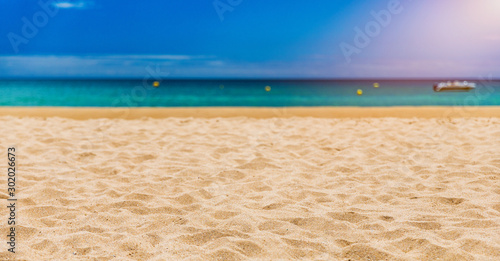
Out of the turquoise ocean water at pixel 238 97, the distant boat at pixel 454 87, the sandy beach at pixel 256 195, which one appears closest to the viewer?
the sandy beach at pixel 256 195

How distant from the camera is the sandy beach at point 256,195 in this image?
2.22 meters

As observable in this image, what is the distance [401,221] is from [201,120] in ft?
17.5

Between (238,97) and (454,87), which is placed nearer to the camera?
(238,97)

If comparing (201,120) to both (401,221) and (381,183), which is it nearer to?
(381,183)

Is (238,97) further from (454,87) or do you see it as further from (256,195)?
(256,195)

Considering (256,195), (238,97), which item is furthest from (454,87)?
(256,195)

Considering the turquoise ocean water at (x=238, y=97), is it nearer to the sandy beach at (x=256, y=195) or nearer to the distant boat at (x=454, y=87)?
the distant boat at (x=454, y=87)

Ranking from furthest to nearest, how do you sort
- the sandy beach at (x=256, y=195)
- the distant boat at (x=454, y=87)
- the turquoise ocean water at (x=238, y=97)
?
the distant boat at (x=454, y=87) → the turquoise ocean water at (x=238, y=97) → the sandy beach at (x=256, y=195)

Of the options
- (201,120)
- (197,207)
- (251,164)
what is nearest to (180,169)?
(251,164)

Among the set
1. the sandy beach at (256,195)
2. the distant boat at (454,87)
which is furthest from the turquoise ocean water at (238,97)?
the sandy beach at (256,195)

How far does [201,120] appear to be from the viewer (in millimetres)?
7445

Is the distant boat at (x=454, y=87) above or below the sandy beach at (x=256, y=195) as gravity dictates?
above

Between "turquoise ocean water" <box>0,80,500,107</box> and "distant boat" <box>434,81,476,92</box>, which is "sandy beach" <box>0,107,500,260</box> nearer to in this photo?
"turquoise ocean water" <box>0,80,500,107</box>

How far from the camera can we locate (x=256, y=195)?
317 centimetres
